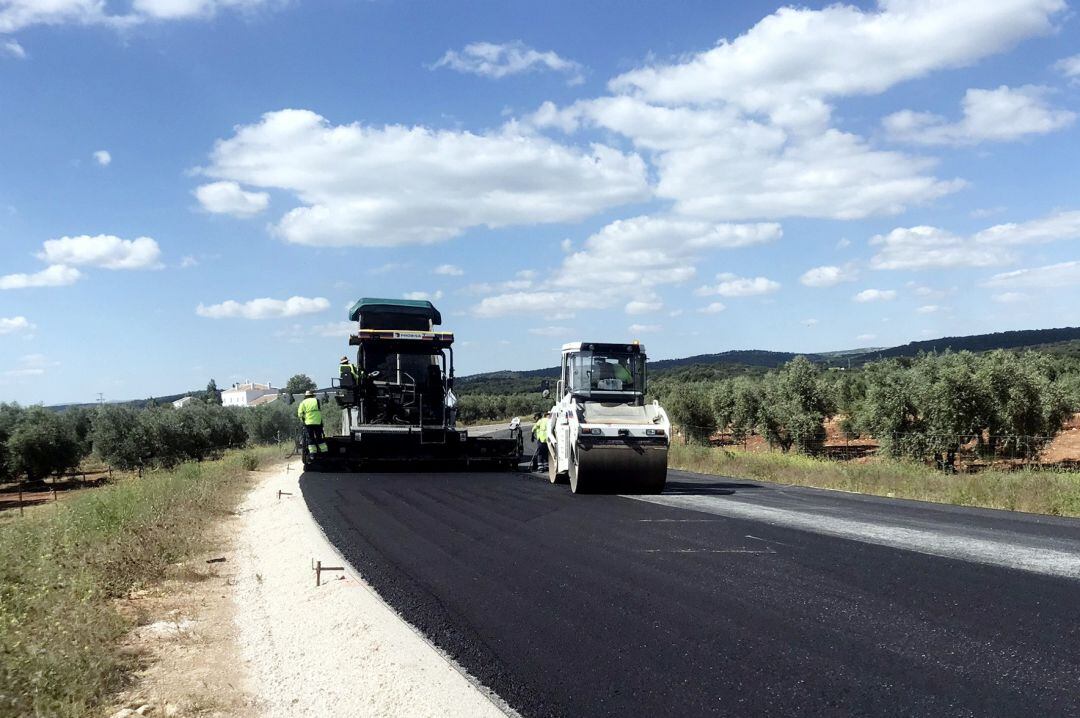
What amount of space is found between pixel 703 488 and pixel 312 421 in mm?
9300

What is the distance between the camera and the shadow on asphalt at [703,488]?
1507 cm

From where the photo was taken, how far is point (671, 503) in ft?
42.8

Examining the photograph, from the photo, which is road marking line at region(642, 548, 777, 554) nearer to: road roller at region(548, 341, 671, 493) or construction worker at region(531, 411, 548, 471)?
road roller at region(548, 341, 671, 493)

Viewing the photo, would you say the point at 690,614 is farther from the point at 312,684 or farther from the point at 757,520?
the point at 757,520

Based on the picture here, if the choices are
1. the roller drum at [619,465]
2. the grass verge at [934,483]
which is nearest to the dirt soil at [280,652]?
the roller drum at [619,465]

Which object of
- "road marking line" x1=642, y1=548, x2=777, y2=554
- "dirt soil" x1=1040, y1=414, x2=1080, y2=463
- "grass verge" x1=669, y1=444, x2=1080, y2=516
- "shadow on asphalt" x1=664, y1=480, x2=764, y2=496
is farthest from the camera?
"dirt soil" x1=1040, y1=414, x2=1080, y2=463

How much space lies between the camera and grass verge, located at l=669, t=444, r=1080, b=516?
42.1 feet

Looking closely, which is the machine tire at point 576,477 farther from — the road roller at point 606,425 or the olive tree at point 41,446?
the olive tree at point 41,446

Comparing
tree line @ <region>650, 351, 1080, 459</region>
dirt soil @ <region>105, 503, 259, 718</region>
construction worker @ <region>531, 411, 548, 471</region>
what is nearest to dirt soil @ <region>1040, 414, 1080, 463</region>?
tree line @ <region>650, 351, 1080, 459</region>

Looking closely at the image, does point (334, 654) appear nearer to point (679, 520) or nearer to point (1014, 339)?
point (679, 520)

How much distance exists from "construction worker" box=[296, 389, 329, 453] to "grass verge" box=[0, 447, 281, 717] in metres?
4.91

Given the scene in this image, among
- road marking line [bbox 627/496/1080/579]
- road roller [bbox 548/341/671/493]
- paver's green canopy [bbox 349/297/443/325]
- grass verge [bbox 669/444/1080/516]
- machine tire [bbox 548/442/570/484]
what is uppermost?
paver's green canopy [bbox 349/297/443/325]

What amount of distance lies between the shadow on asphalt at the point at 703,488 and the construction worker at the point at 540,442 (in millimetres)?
3475

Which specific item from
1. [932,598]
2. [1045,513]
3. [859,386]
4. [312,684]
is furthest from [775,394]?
[312,684]
